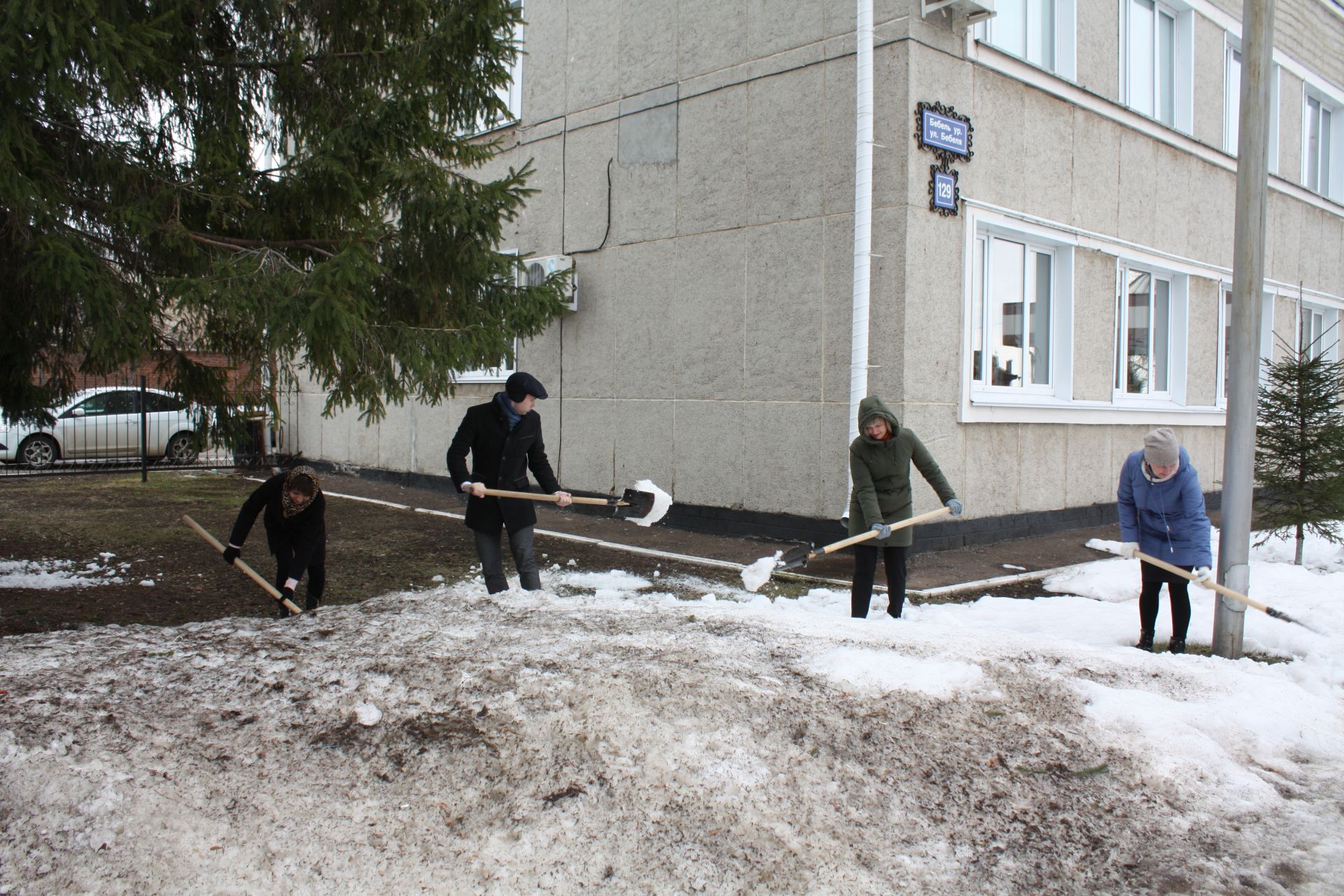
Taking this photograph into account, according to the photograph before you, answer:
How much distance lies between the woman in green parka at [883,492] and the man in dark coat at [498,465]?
6.48 feet

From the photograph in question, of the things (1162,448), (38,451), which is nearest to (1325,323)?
(1162,448)

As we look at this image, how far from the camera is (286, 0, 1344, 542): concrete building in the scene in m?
9.05

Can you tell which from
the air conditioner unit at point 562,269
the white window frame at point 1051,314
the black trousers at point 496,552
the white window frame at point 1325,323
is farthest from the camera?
the white window frame at point 1325,323

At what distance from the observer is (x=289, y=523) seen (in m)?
6.09

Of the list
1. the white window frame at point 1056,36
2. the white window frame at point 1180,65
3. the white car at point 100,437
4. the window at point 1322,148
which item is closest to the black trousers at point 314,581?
the white window frame at point 1056,36

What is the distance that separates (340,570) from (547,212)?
587 centimetres

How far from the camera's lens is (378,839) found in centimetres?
296

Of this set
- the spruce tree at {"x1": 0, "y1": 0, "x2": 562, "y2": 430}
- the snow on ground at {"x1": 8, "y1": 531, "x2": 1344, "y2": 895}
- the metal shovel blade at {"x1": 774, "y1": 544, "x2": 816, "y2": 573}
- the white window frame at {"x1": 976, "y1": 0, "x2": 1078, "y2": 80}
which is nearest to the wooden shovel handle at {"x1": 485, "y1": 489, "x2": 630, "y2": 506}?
the spruce tree at {"x1": 0, "y1": 0, "x2": 562, "y2": 430}

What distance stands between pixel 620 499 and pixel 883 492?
5.80 feet

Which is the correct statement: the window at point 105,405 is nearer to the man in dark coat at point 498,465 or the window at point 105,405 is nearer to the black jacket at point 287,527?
the black jacket at point 287,527

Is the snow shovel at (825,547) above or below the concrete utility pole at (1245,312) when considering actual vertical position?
below

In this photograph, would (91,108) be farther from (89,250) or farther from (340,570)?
(340,570)

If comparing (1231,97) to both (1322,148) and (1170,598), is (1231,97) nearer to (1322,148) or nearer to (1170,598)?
(1322,148)

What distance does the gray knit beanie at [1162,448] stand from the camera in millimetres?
5566
